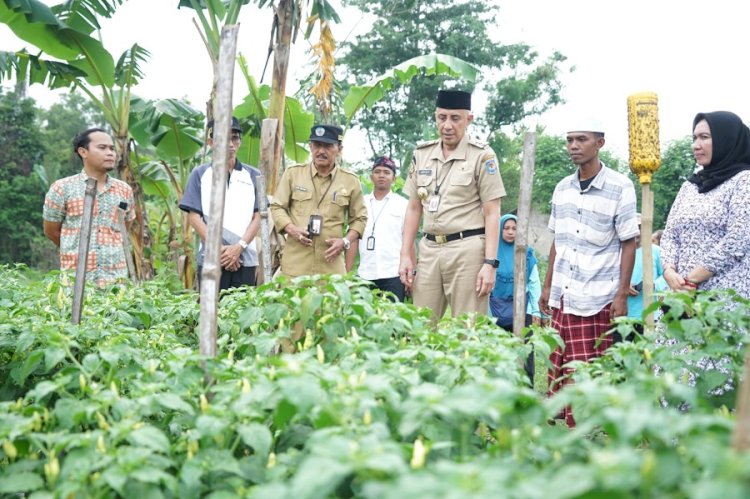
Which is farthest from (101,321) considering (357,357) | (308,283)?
(357,357)

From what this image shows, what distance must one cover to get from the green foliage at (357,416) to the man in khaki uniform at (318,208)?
2070 mm

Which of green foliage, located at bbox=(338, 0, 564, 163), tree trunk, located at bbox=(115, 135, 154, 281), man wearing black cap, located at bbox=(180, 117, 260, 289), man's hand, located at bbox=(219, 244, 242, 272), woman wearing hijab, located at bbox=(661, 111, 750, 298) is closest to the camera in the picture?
woman wearing hijab, located at bbox=(661, 111, 750, 298)

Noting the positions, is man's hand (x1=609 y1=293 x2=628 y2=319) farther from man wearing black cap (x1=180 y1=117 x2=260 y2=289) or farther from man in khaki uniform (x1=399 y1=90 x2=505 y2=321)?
man wearing black cap (x1=180 y1=117 x2=260 y2=289)

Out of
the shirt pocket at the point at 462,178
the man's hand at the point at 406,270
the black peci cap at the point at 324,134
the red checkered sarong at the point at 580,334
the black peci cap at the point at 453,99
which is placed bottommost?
the red checkered sarong at the point at 580,334

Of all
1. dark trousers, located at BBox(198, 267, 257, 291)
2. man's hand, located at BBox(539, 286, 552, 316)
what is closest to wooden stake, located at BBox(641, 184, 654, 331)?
man's hand, located at BBox(539, 286, 552, 316)

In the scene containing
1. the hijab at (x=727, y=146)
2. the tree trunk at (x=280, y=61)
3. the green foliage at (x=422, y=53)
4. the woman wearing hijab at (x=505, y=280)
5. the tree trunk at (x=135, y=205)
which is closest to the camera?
the hijab at (x=727, y=146)

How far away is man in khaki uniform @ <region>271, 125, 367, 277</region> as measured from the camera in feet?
17.2

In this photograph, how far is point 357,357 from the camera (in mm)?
2387

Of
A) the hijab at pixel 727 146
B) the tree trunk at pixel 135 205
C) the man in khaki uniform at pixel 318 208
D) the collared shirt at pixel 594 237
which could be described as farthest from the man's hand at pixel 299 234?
the tree trunk at pixel 135 205

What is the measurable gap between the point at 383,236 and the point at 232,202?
1432mm

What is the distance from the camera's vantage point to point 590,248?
14.0ft

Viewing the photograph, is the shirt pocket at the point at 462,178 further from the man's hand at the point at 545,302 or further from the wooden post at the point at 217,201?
the wooden post at the point at 217,201

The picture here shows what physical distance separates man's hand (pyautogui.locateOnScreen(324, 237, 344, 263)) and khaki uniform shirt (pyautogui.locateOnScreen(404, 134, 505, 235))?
738mm

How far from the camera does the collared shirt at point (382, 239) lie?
6191 millimetres
